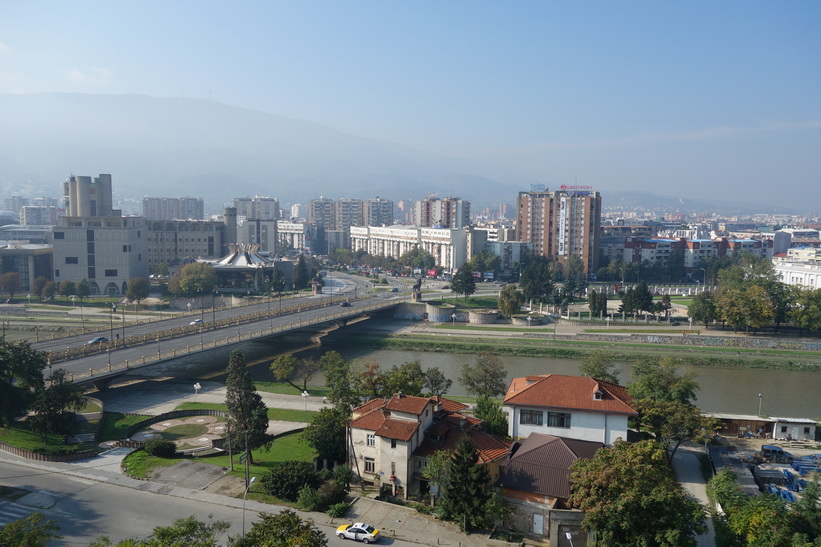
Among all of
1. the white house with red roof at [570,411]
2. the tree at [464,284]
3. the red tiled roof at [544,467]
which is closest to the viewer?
the red tiled roof at [544,467]

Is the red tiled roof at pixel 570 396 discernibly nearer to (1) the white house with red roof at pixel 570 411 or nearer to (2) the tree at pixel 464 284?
(1) the white house with red roof at pixel 570 411

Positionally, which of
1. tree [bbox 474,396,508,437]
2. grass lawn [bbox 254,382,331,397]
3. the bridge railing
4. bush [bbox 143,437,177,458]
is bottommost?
grass lawn [bbox 254,382,331,397]

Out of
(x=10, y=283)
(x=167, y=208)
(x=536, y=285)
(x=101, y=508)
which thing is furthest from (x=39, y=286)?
(x=167, y=208)

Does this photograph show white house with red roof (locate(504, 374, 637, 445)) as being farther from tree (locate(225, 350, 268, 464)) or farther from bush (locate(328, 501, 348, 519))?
tree (locate(225, 350, 268, 464))

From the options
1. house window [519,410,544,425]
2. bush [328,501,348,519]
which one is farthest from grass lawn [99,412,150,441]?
house window [519,410,544,425]

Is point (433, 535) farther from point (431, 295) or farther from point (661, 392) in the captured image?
point (431, 295)

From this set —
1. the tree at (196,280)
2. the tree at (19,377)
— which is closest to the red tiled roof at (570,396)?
the tree at (19,377)

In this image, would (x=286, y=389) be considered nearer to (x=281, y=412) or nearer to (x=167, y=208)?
(x=281, y=412)
